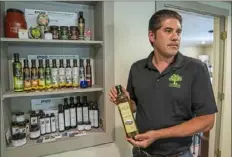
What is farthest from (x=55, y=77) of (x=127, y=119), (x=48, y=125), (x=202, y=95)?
(x=202, y=95)

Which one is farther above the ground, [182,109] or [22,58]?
[22,58]

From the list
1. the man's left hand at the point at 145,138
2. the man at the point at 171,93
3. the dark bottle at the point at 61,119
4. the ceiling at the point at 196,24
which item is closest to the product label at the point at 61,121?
the dark bottle at the point at 61,119

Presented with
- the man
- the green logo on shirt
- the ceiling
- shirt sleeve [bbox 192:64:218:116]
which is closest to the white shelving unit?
the man

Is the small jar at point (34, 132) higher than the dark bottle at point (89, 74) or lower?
lower

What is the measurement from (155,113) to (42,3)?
1.09 meters

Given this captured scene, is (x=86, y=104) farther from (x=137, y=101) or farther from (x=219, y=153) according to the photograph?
(x=219, y=153)

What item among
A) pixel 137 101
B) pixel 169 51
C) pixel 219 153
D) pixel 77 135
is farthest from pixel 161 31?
pixel 219 153

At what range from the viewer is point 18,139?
123 centimetres

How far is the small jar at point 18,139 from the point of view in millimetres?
1222

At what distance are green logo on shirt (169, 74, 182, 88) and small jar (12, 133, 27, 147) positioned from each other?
101 cm

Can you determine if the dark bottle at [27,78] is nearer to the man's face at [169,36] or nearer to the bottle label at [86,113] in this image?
the bottle label at [86,113]

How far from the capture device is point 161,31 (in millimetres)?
1068

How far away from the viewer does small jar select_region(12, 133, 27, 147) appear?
122 centimetres

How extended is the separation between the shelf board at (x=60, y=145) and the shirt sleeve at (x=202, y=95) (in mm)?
731
